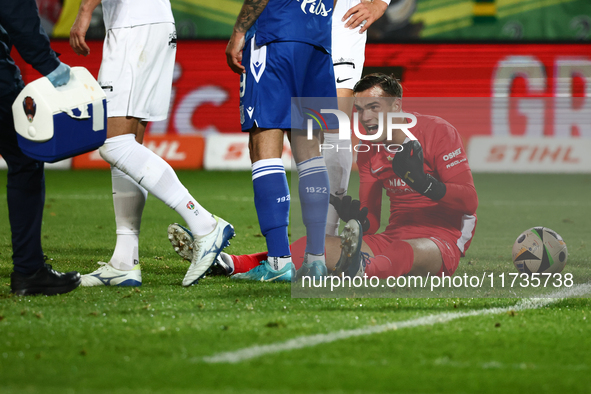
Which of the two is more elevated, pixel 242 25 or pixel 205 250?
pixel 242 25

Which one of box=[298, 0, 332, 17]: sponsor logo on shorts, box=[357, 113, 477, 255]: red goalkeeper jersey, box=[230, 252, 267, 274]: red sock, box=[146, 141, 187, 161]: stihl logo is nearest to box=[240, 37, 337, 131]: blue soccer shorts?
box=[298, 0, 332, 17]: sponsor logo on shorts

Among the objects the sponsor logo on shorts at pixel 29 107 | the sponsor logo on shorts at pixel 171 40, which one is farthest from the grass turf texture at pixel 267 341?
the sponsor logo on shorts at pixel 171 40

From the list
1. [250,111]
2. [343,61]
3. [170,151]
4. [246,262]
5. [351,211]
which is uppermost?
[343,61]

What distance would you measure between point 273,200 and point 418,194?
76 cm

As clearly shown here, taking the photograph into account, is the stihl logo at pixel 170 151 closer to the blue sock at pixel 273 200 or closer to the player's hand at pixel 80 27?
the player's hand at pixel 80 27

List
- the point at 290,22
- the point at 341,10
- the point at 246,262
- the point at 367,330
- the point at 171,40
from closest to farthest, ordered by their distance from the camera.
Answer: the point at 367,330 → the point at 290,22 → the point at 171,40 → the point at 246,262 → the point at 341,10

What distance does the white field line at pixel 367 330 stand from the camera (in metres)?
2.18

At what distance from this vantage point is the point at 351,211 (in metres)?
3.17

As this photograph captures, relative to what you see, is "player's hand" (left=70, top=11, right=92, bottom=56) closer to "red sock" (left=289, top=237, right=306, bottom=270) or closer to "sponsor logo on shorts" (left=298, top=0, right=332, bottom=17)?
"sponsor logo on shorts" (left=298, top=0, right=332, bottom=17)

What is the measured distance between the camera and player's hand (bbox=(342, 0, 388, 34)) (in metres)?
3.74

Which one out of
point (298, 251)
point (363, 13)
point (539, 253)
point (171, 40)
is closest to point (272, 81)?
point (171, 40)

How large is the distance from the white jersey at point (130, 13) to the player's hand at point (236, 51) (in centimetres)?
→ 36

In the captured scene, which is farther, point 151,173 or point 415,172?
point 151,173

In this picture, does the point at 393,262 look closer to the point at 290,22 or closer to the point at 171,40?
the point at 290,22
